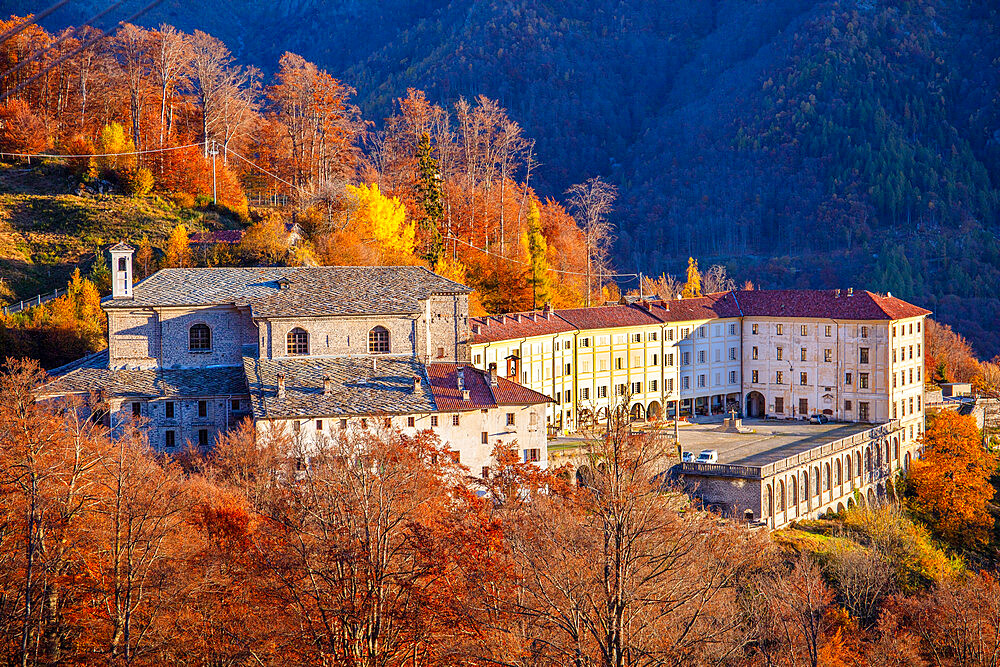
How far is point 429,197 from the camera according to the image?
3002 inches

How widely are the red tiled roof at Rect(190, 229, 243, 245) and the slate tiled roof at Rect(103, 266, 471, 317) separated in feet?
48.1

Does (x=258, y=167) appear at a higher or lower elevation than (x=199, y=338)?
higher

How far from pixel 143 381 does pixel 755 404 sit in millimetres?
46281

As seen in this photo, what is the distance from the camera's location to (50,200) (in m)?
71.9

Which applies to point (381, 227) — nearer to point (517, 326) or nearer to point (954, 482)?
point (517, 326)

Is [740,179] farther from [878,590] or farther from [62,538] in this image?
[62,538]

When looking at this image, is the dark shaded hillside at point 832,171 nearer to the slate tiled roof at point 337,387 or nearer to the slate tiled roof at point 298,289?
the slate tiled roof at point 298,289

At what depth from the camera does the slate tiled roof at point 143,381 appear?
46562 mm

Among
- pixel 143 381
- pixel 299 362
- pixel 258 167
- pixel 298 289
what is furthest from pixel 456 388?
pixel 258 167

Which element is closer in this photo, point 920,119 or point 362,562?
point 362,562

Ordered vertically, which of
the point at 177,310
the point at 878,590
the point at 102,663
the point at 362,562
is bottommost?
the point at 878,590

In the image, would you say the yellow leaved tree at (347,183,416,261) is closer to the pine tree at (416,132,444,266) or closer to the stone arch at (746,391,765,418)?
the pine tree at (416,132,444,266)

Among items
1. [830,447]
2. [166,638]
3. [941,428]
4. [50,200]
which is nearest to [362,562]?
[166,638]

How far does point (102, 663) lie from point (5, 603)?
3858 millimetres
